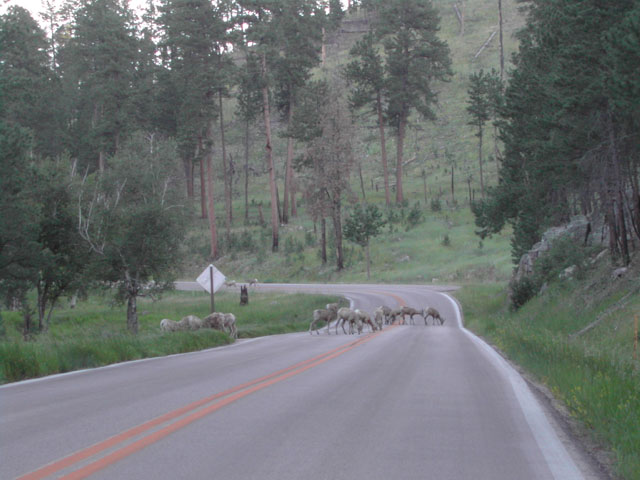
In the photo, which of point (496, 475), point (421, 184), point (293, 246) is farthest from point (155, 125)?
point (496, 475)

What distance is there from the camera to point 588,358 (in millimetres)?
10422

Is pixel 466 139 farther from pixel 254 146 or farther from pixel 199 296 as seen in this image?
pixel 199 296

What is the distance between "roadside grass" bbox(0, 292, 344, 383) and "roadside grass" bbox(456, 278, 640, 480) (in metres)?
8.61

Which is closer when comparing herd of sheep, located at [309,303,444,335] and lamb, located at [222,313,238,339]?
lamb, located at [222,313,238,339]

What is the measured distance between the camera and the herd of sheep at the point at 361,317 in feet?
85.5

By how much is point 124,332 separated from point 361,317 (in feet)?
31.0

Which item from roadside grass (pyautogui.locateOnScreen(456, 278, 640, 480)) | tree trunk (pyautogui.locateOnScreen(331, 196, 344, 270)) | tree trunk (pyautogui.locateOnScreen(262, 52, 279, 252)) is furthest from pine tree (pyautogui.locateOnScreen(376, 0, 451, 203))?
roadside grass (pyautogui.locateOnScreen(456, 278, 640, 480))

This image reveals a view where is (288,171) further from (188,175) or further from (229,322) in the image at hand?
(229,322)

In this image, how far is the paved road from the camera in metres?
5.29

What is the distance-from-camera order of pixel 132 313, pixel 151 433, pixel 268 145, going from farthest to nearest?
1. pixel 268 145
2. pixel 132 313
3. pixel 151 433

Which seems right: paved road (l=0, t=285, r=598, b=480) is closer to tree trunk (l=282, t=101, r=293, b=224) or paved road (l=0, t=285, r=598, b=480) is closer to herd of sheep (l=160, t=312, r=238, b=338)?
herd of sheep (l=160, t=312, r=238, b=338)

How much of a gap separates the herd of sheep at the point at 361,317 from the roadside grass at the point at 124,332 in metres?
2.43

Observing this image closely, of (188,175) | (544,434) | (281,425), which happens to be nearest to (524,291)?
(544,434)

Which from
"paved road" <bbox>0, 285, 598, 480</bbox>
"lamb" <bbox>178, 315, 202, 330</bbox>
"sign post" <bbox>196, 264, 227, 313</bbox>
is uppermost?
"sign post" <bbox>196, 264, 227, 313</bbox>
